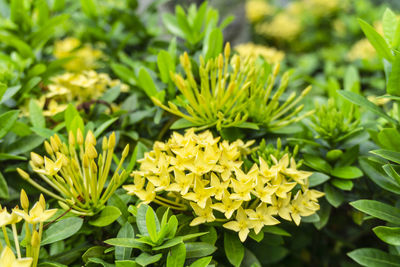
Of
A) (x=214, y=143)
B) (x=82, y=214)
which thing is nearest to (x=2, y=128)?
(x=82, y=214)

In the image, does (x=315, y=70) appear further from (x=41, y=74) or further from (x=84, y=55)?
(x=41, y=74)

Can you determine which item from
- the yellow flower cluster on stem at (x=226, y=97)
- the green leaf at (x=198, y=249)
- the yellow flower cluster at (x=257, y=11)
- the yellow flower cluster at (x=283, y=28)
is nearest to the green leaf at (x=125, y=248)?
the green leaf at (x=198, y=249)

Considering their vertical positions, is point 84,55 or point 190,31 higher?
point 190,31

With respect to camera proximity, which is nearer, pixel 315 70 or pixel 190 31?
pixel 190 31

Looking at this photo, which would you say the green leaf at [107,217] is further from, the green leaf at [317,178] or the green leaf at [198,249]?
the green leaf at [317,178]

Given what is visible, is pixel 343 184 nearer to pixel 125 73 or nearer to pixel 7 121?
pixel 125 73

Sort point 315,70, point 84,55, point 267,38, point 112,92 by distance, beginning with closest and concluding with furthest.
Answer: point 112,92 → point 84,55 → point 315,70 → point 267,38

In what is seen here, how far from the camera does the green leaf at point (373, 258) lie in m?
0.99

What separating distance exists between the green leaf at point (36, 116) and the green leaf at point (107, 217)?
0.42m

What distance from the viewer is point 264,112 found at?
1.20 m

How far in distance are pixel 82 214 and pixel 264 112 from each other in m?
0.64

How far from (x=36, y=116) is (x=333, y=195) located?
3.34 feet

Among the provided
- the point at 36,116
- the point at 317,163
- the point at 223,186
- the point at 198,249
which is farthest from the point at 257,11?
the point at 198,249

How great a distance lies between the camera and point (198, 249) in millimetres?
938
